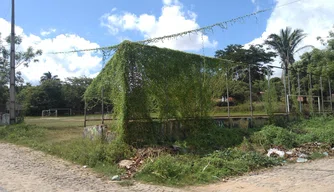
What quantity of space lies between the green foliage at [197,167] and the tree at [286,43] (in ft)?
132

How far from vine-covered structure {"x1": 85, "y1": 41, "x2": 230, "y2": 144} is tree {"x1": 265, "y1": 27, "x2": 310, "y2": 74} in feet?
122

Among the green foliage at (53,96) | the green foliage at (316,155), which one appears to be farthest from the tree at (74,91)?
the green foliage at (316,155)

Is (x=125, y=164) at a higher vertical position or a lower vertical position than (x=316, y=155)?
higher

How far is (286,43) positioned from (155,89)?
40.6 m

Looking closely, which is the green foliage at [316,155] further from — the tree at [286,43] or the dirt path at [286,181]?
the tree at [286,43]

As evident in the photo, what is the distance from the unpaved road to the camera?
6281mm

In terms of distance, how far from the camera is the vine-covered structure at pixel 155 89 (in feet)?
31.8

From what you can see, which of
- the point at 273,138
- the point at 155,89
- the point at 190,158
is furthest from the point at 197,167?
the point at 273,138

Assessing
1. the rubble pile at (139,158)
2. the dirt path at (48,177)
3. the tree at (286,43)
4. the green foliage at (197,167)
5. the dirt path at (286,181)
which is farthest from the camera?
the tree at (286,43)

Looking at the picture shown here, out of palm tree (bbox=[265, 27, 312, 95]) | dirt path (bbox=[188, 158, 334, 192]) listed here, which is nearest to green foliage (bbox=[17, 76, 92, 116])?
palm tree (bbox=[265, 27, 312, 95])

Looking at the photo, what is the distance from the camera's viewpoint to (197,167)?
7.54m

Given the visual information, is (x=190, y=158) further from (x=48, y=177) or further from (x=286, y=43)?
(x=286, y=43)

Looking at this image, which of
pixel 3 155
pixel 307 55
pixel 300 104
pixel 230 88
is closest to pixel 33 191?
pixel 3 155

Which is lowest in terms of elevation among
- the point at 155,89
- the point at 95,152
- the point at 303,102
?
the point at 95,152
